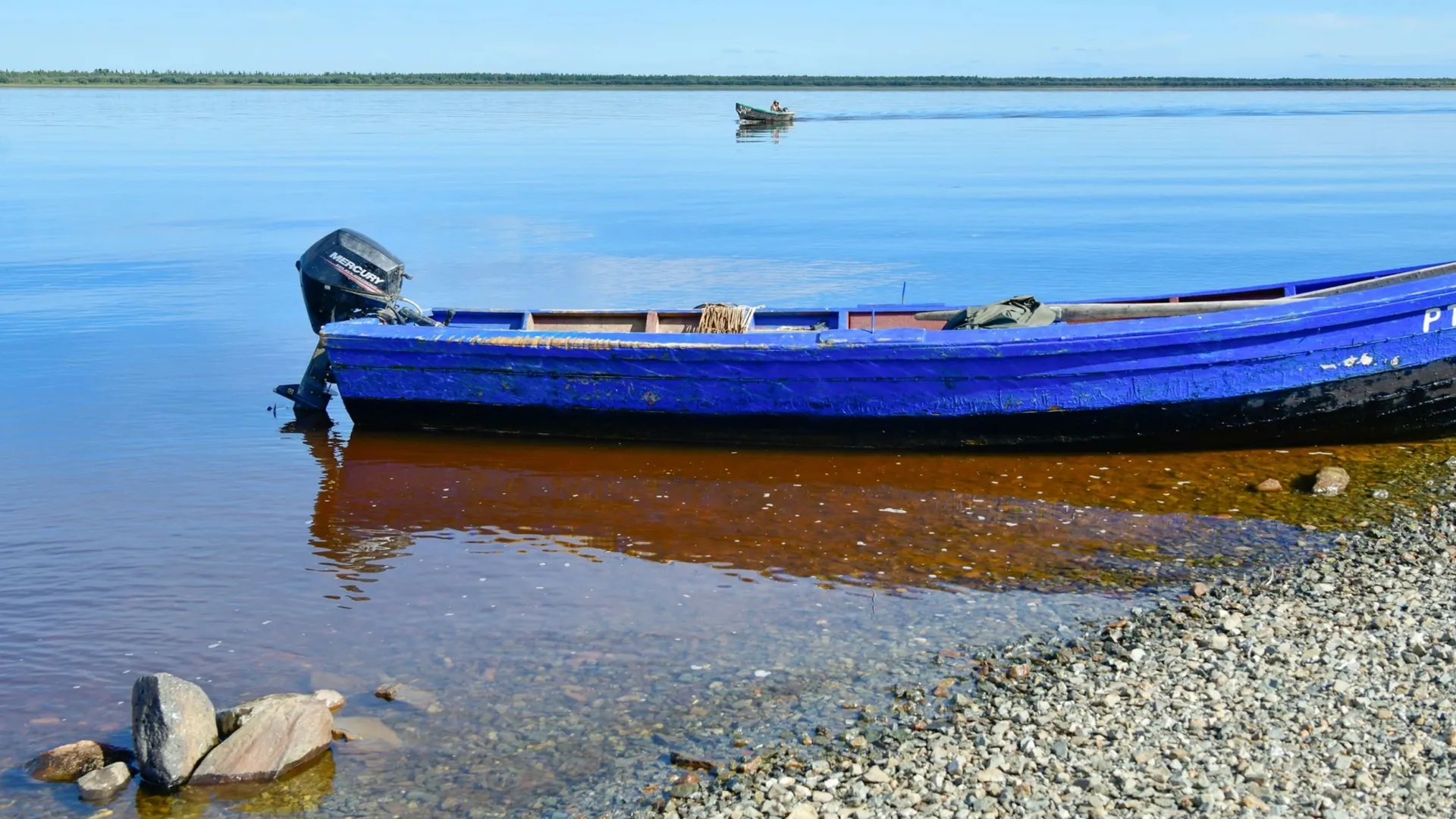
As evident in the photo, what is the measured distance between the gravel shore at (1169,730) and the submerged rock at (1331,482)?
1.98 meters

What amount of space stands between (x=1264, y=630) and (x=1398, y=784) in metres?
1.53

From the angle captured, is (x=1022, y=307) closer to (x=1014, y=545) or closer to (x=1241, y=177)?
(x=1014, y=545)

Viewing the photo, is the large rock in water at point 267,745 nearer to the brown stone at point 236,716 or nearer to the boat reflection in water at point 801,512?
the brown stone at point 236,716

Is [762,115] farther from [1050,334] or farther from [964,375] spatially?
[1050,334]

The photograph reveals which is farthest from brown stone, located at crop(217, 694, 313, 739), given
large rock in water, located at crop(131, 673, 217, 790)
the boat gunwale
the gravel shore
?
the boat gunwale

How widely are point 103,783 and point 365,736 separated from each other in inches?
40.8

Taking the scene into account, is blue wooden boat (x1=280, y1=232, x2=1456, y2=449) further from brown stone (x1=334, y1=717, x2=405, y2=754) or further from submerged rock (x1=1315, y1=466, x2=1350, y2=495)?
brown stone (x1=334, y1=717, x2=405, y2=754)

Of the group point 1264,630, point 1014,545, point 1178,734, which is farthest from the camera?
point 1014,545

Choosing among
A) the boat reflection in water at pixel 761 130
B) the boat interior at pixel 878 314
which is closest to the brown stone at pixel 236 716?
the boat interior at pixel 878 314

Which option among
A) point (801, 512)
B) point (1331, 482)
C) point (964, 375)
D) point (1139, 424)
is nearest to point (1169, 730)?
point (801, 512)

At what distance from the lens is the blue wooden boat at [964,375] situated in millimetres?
9258

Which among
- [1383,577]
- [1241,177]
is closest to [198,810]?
[1383,577]

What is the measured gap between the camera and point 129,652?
267 inches

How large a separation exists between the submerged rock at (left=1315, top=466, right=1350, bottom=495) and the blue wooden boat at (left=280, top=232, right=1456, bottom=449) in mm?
776
